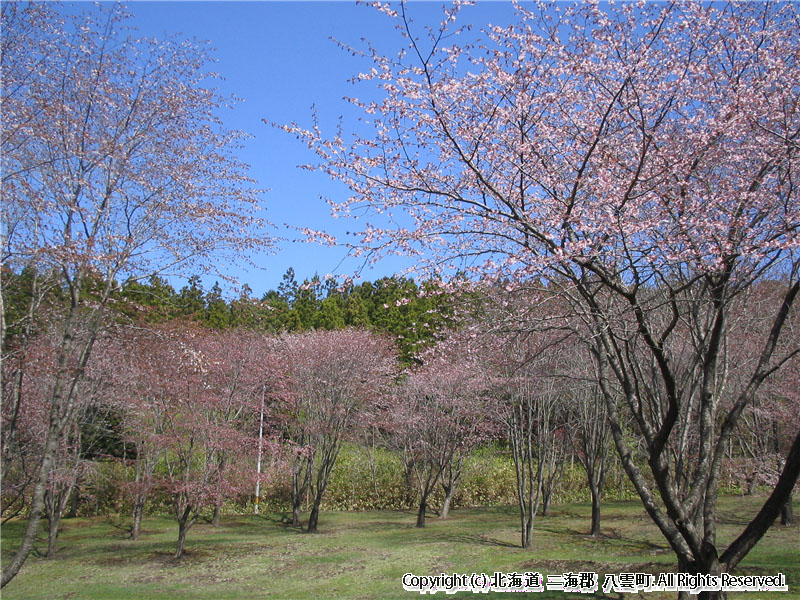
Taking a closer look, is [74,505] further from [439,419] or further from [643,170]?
[643,170]

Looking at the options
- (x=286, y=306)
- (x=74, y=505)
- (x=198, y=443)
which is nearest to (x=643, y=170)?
(x=198, y=443)

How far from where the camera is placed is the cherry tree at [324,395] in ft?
47.7

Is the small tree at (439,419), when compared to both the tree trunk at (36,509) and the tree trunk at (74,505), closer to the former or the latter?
the tree trunk at (74,505)

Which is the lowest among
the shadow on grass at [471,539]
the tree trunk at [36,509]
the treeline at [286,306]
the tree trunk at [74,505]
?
the tree trunk at [74,505]

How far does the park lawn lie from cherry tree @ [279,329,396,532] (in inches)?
64.9

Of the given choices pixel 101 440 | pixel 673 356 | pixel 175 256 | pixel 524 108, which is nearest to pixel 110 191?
pixel 175 256

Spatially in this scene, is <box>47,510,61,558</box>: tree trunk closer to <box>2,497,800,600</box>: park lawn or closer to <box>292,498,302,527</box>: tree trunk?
<box>2,497,800,600</box>: park lawn

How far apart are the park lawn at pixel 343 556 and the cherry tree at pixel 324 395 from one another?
1.65m

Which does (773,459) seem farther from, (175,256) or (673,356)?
(175,256)

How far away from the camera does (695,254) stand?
163 inches

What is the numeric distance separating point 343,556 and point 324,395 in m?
5.23

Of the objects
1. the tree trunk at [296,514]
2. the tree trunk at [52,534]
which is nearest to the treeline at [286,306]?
the tree trunk at [52,534]

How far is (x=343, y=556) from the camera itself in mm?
10133

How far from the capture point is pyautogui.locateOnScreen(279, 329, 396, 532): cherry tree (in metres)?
14.5
